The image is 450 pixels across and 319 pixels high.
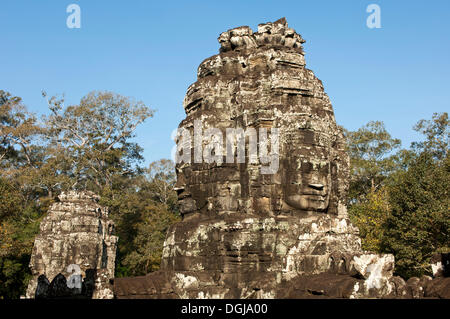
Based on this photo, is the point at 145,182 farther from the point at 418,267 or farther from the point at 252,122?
the point at 252,122

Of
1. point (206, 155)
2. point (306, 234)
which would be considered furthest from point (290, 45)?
point (306, 234)

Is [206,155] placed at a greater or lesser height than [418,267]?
greater

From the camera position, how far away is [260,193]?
420 inches

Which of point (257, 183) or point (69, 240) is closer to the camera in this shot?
point (257, 183)

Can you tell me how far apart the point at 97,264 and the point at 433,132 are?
20.5 m

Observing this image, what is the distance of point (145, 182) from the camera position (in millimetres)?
33688

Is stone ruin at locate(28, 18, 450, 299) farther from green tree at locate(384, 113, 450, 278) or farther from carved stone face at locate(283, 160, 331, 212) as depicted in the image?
green tree at locate(384, 113, 450, 278)

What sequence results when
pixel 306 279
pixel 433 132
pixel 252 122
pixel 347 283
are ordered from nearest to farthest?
pixel 347 283 < pixel 306 279 < pixel 252 122 < pixel 433 132

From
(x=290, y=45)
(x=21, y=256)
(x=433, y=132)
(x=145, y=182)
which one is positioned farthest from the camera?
(x=145, y=182)

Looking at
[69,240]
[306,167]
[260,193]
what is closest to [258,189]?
[260,193]

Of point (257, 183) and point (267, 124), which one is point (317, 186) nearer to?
point (257, 183)

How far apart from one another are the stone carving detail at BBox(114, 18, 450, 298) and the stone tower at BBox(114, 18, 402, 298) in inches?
0.9

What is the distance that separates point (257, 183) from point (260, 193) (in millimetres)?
244

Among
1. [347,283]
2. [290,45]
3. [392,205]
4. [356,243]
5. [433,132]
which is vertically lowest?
[347,283]
